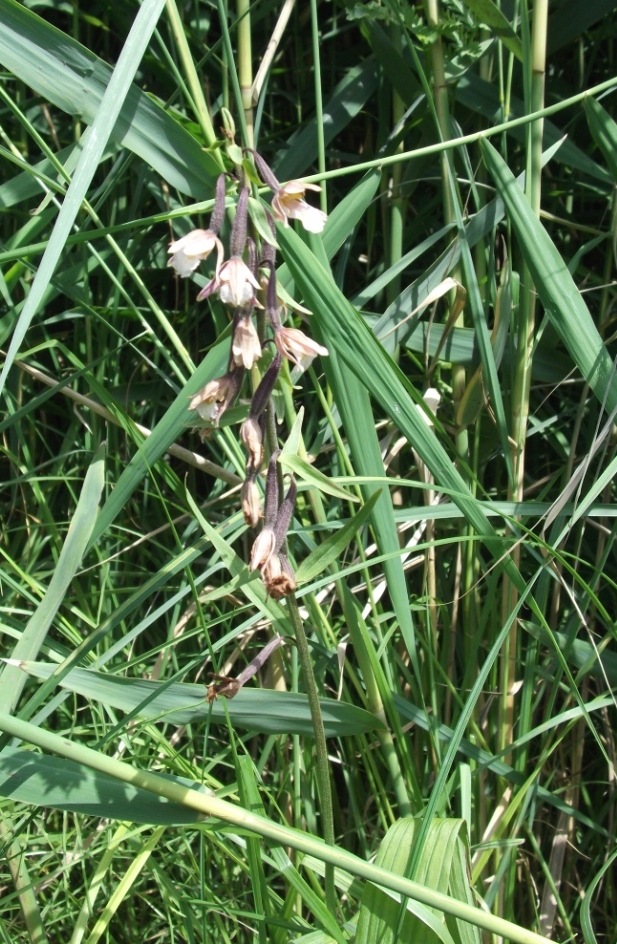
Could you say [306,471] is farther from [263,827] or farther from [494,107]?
[494,107]

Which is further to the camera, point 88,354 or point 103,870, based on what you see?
point 88,354

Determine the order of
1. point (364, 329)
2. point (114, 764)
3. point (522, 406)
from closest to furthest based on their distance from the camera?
point (114, 764), point (364, 329), point (522, 406)

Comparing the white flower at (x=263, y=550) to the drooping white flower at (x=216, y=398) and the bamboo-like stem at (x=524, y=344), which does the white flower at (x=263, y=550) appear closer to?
the drooping white flower at (x=216, y=398)

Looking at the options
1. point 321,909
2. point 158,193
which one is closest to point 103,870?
point 321,909

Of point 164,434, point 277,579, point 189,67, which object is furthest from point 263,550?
point 189,67

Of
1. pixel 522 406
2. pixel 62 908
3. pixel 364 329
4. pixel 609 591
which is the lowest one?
pixel 62 908

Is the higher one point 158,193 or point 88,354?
point 158,193

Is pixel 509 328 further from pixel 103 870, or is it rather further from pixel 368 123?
pixel 103 870
